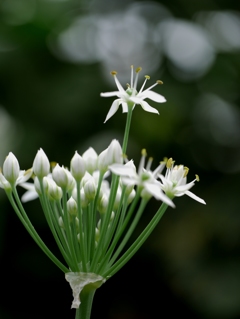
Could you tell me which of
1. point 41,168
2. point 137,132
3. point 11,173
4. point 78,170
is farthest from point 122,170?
point 137,132

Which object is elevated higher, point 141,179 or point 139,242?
point 141,179

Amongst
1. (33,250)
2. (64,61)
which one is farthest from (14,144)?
(64,61)

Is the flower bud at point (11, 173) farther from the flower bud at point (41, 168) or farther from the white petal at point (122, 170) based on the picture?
the white petal at point (122, 170)

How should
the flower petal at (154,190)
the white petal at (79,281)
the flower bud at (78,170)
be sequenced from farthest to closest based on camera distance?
the flower bud at (78,170) → the white petal at (79,281) → the flower petal at (154,190)

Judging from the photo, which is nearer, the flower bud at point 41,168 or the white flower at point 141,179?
the white flower at point 141,179

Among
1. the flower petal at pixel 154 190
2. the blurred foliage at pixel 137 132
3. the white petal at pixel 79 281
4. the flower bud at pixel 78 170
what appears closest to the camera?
the flower petal at pixel 154 190

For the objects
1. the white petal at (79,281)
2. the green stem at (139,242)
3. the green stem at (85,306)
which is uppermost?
the green stem at (139,242)

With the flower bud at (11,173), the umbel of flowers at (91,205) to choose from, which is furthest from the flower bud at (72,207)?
the flower bud at (11,173)

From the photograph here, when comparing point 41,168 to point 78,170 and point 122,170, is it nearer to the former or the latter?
point 78,170
